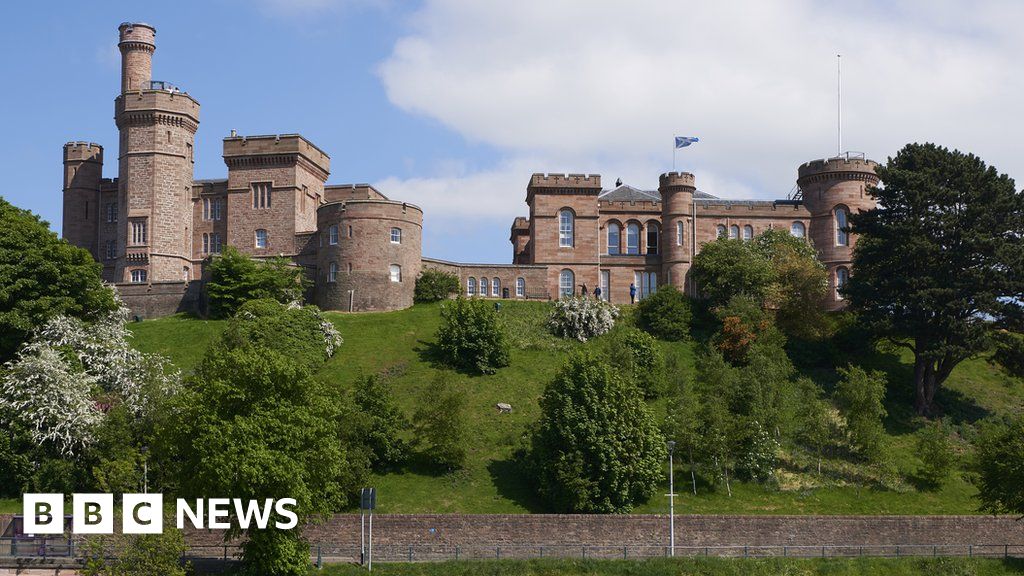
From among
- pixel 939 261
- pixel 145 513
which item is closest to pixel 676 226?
pixel 939 261

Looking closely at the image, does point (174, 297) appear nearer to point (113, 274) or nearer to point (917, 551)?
point (113, 274)

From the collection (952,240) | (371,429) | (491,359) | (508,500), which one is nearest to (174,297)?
(491,359)

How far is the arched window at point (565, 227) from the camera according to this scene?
290 feet

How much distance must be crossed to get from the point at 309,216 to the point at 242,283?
574 inches

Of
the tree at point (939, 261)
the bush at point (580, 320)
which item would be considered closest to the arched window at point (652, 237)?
the bush at point (580, 320)

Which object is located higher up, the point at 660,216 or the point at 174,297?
the point at 660,216

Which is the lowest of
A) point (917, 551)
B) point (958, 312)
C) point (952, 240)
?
point (917, 551)

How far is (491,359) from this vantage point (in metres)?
70.2

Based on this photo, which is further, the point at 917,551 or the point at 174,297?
the point at 174,297

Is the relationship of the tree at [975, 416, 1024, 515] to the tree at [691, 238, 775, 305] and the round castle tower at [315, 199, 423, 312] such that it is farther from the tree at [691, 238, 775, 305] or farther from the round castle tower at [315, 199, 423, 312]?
the round castle tower at [315, 199, 423, 312]

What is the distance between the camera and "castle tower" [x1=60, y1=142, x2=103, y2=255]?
92.6 metres

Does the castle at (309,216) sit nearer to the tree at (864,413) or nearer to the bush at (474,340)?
the bush at (474,340)

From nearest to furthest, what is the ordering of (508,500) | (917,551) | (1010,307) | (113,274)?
(917,551) < (508,500) < (1010,307) < (113,274)

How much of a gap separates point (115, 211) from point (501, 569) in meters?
57.7
